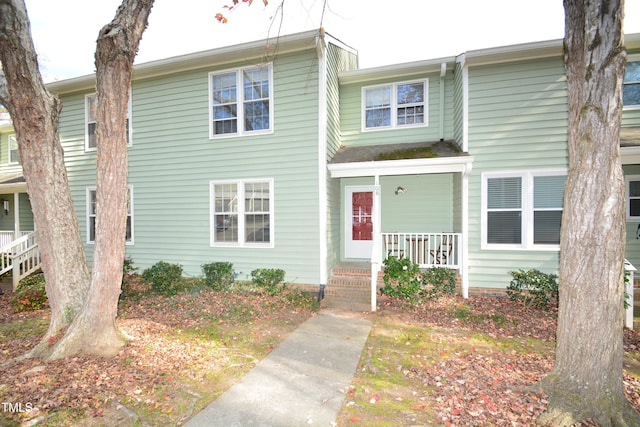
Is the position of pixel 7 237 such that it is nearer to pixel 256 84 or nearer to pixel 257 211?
pixel 257 211

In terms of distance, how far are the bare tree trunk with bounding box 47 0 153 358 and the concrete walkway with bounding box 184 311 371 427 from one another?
2.01m

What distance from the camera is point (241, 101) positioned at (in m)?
7.87

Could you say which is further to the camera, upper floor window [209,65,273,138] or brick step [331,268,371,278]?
upper floor window [209,65,273,138]

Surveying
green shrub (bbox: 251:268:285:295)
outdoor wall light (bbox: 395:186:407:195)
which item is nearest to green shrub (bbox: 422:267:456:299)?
outdoor wall light (bbox: 395:186:407:195)

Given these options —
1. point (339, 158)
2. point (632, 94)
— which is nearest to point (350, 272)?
point (339, 158)

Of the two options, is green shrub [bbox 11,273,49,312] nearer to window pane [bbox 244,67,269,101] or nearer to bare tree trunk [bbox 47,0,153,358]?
bare tree trunk [bbox 47,0,153,358]

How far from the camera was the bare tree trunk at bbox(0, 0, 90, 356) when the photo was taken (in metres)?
3.90

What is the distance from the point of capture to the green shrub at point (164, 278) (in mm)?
7480

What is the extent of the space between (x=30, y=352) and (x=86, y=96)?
829cm

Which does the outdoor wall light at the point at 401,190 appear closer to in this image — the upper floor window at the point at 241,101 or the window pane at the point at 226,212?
the upper floor window at the point at 241,101

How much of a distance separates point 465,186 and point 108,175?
679cm

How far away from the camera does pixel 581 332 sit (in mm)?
2750

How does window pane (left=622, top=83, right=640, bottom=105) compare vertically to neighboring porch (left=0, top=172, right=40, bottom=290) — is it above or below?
above

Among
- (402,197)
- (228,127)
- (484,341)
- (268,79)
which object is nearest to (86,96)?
(228,127)
